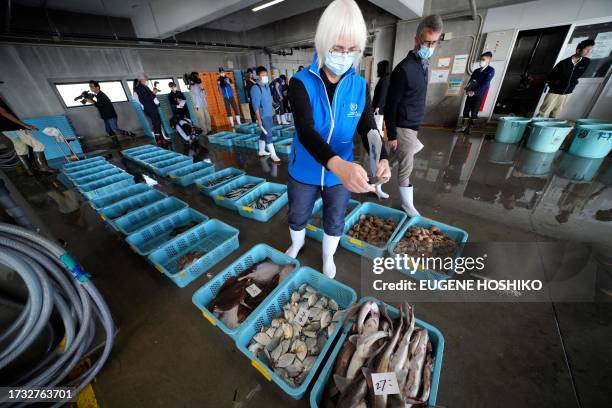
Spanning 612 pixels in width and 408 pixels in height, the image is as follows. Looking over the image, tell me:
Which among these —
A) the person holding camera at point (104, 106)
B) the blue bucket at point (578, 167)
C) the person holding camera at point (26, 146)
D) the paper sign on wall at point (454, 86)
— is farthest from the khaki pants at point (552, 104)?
the person holding camera at point (104, 106)

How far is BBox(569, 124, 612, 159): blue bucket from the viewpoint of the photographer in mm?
3484

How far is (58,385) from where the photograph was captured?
1185 mm

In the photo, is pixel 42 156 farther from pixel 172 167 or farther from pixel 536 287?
pixel 536 287

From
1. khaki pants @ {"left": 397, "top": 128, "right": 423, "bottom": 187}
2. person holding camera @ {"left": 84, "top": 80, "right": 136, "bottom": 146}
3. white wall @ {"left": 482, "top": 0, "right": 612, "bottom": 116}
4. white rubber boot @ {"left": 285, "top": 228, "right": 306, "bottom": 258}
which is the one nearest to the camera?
white rubber boot @ {"left": 285, "top": 228, "right": 306, "bottom": 258}

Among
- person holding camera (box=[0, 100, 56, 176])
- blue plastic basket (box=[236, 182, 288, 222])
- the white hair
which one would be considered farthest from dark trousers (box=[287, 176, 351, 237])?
person holding camera (box=[0, 100, 56, 176])

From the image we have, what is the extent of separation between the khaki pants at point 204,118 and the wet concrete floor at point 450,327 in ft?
17.6

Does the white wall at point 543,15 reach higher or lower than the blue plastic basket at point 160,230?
higher

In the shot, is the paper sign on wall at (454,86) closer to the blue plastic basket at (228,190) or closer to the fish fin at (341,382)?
the blue plastic basket at (228,190)

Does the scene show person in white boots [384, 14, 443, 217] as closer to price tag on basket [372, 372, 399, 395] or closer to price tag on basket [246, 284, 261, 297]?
price tag on basket [246, 284, 261, 297]

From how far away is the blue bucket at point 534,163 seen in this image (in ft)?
11.4

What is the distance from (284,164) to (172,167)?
191 cm

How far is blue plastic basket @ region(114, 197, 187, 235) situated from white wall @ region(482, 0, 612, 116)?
7726mm

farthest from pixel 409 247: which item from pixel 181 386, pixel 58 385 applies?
pixel 58 385

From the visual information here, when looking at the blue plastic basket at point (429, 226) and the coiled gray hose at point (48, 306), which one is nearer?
the coiled gray hose at point (48, 306)
